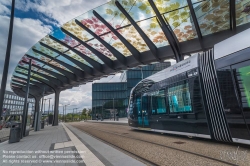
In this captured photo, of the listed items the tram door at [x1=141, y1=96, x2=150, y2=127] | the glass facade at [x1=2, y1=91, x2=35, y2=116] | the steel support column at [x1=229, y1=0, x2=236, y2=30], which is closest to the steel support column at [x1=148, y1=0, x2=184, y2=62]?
the steel support column at [x1=229, y1=0, x2=236, y2=30]

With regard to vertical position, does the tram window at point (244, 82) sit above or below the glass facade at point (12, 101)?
below

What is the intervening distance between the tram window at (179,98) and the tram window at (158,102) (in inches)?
21.7

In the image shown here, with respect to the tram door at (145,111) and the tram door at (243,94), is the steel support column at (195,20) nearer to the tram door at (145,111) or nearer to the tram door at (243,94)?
the tram door at (243,94)

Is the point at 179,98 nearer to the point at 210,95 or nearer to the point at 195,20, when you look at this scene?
the point at 210,95

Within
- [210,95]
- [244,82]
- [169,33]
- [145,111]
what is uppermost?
[169,33]

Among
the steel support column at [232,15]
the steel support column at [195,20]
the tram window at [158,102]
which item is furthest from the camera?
the steel support column at [195,20]

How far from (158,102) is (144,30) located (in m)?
6.38

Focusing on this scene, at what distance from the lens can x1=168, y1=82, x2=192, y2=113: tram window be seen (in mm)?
6707

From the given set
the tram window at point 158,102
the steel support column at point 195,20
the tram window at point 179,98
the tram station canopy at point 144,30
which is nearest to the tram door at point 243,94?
the tram window at point 179,98

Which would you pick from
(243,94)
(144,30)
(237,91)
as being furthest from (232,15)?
(243,94)

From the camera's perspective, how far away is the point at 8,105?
254 ft

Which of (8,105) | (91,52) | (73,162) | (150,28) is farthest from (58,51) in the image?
(8,105)

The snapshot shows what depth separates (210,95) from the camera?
5.64 meters

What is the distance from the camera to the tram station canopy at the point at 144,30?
383 inches
